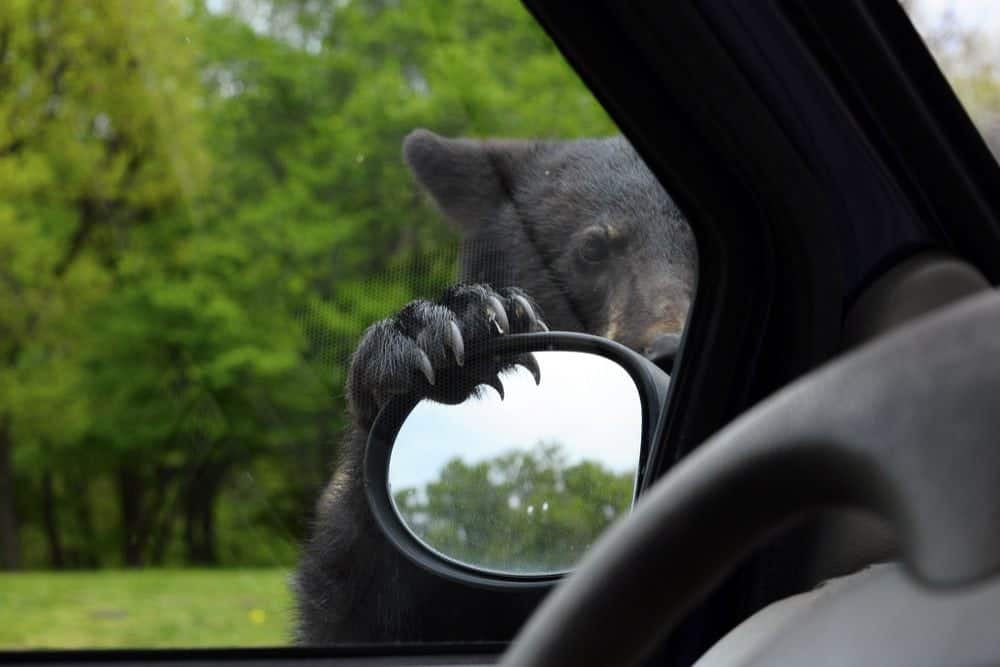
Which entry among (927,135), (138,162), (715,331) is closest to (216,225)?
(138,162)

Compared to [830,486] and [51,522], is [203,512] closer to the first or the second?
[51,522]

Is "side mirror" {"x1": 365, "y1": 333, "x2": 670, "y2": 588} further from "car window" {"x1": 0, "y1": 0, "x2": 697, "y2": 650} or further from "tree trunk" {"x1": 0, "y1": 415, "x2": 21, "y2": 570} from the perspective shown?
"tree trunk" {"x1": 0, "y1": 415, "x2": 21, "y2": 570}

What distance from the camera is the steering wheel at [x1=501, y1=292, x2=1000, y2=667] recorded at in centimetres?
65

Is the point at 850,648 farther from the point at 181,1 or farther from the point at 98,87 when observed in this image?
the point at 98,87

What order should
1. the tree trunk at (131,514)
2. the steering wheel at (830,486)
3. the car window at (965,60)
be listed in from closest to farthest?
the steering wheel at (830,486), the car window at (965,60), the tree trunk at (131,514)

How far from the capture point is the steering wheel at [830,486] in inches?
25.6

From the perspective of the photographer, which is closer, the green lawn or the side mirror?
the side mirror

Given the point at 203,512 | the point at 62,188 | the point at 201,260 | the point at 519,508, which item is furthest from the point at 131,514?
the point at 519,508

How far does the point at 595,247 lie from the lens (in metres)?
2.10

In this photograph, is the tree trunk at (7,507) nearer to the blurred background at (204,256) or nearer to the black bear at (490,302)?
the blurred background at (204,256)

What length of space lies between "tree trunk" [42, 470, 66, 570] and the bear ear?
1.33m

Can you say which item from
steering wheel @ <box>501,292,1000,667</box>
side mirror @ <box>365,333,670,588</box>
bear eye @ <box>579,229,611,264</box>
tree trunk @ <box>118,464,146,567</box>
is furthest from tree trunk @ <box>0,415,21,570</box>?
steering wheel @ <box>501,292,1000,667</box>

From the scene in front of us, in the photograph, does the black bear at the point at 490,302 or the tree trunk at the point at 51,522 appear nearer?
the black bear at the point at 490,302

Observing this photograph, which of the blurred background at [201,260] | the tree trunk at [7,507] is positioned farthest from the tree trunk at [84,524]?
the tree trunk at [7,507]
